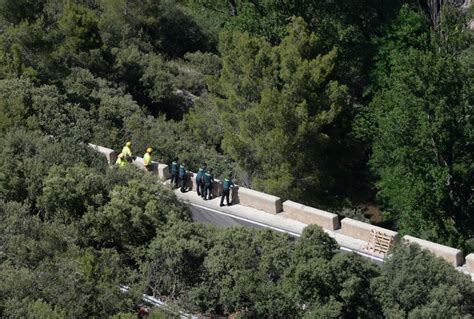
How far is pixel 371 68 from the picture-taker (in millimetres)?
40688

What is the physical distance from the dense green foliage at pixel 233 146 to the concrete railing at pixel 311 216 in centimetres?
303

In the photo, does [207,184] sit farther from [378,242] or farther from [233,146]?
[233,146]

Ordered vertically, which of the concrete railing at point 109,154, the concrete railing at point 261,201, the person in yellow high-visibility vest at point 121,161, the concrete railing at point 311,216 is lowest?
the concrete railing at point 109,154

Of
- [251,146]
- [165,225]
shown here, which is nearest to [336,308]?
[165,225]

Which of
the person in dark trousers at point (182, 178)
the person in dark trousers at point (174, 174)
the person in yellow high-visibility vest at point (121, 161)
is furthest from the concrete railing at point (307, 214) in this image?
the person in yellow high-visibility vest at point (121, 161)

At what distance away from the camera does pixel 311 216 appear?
24.4 m

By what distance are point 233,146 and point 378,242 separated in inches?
446

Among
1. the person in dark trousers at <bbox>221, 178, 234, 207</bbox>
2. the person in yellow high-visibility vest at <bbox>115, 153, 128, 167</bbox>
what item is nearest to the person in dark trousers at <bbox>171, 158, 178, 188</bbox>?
the person in yellow high-visibility vest at <bbox>115, 153, 128, 167</bbox>

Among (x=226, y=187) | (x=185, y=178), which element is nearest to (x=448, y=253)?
(x=226, y=187)

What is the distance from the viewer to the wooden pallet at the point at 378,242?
22.5 m

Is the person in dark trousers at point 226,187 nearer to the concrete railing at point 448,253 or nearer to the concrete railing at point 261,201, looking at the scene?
the concrete railing at point 261,201

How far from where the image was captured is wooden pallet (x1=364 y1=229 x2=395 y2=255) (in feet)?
73.8

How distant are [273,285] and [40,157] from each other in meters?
9.37

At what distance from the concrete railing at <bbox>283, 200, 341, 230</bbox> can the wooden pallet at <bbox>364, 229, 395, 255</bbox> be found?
1.24 m
